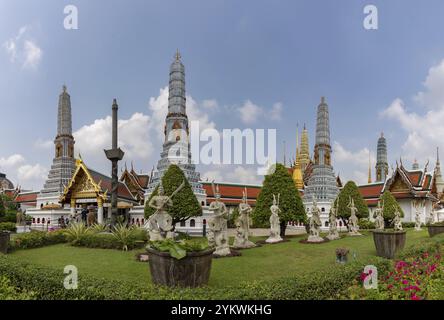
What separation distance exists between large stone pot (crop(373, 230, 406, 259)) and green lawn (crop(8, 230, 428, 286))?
1139mm

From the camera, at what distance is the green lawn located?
10977 mm

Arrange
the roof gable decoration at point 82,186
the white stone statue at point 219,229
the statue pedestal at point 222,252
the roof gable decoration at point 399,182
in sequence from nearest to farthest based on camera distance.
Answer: the statue pedestal at point 222,252
the white stone statue at point 219,229
the roof gable decoration at point 82,186
the roof gable decoration at point 399,182

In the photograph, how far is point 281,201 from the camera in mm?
25188

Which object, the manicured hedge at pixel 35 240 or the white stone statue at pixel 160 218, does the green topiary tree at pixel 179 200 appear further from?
the white stone statue at pixel 160 218

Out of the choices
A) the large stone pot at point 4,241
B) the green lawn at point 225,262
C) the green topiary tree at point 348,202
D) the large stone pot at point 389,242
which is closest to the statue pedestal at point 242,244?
the green lawn at point 225,262

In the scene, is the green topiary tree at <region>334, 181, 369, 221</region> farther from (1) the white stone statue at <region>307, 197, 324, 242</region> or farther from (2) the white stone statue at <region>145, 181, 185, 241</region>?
(2) the white stone statue at <region>145, 181, 185, 241</region>

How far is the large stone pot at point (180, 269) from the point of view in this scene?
778 cm

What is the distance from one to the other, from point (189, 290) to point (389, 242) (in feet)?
33.2

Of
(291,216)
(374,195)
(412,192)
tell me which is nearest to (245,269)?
(291,216)

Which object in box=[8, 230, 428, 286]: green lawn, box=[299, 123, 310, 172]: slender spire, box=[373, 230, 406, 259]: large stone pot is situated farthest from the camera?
box=[299, 123, 310, 172]: slender spire

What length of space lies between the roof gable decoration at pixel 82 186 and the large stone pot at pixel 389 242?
25.9 metres

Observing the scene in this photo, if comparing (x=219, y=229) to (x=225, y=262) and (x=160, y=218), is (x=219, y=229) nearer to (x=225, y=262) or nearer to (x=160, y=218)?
(x=225, y=262)

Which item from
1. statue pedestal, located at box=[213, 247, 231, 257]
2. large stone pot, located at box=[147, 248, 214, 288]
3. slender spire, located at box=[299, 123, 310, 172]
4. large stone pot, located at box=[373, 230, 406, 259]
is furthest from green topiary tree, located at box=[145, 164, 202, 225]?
slender spire, located at box=[299, 123, 310, 172]
